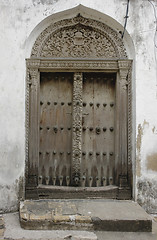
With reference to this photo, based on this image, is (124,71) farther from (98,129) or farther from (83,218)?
(83,218)

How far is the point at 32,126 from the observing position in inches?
155

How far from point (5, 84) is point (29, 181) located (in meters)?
1.37

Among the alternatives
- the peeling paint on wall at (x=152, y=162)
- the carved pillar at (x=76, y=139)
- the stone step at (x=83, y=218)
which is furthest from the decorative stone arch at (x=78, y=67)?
the stone step at (x=83, y=218)

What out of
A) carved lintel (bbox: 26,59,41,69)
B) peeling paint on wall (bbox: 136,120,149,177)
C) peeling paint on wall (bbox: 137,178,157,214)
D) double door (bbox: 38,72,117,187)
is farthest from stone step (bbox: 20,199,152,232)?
carved lintel (bbox: 26,59,41,69)

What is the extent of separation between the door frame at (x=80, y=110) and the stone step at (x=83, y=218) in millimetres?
528

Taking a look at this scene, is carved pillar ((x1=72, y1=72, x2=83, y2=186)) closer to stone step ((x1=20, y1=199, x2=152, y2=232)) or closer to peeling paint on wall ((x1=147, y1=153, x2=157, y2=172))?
stone step ((x1=20, y1=199, x2=152, y2=232))

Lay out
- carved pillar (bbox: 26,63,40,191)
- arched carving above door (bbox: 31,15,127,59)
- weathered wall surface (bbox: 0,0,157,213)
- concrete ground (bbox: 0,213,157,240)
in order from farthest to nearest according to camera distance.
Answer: arched carving above door (bbox: 31,15,127,59) < carved pillar (bbox: 26,63,40,191) < weathered wall surface (bbox: 0,0,157,213) < concrete ground (bbox: 0,213,157,240)

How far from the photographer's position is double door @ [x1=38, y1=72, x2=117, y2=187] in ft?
13.5

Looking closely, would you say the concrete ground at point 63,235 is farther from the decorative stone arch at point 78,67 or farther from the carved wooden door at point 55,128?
the carved wooden door at point 55,128

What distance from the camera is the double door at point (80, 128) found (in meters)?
4.12

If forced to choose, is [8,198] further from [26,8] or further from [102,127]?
[26,8]

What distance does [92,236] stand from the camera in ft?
9.81

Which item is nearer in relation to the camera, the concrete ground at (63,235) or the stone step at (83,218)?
the concrete ground at (63,235)

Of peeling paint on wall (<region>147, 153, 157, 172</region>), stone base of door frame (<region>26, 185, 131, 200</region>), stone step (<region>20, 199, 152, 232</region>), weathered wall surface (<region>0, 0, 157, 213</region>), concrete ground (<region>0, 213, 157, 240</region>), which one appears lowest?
concrete ground (<region>0, 213, 157, 240</region>)
